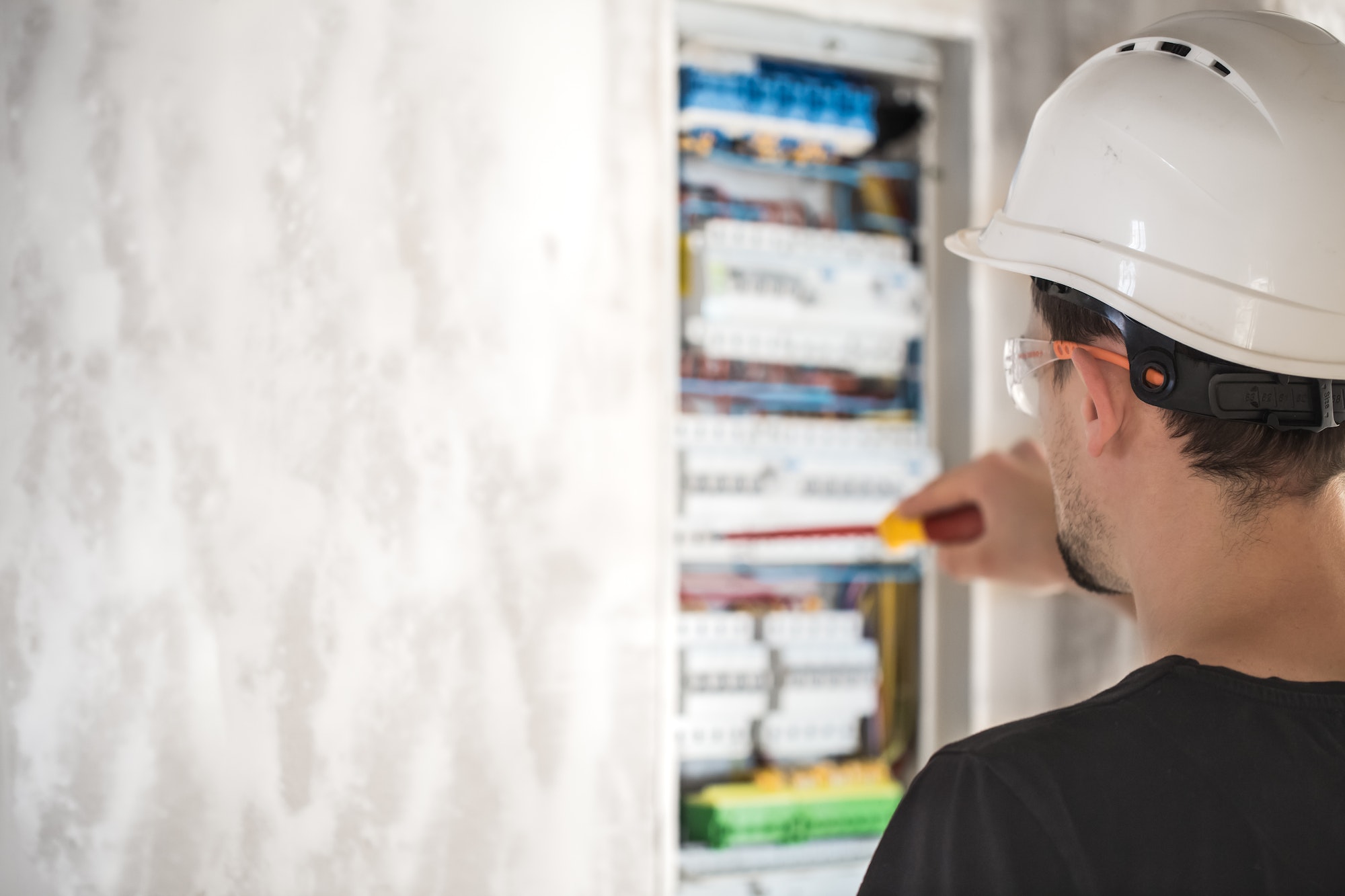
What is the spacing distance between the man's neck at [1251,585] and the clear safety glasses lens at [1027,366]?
19cm

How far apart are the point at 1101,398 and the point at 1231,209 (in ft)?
0.64

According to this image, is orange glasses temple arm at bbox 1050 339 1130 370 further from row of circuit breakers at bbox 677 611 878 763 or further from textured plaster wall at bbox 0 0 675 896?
row of circuit breakers at bbox 677 611 878 763

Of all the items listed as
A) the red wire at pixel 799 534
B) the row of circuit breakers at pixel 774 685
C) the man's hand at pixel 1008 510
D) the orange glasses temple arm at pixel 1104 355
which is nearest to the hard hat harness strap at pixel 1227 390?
the orange glasses temple arm at pixel 1104 355

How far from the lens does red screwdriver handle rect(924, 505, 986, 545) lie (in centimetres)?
152

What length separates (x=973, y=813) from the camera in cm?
80

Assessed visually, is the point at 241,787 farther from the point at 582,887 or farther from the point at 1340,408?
the point at 1340,408

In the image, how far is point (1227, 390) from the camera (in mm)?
904

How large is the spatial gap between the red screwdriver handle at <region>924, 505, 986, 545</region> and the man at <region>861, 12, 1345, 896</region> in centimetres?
41

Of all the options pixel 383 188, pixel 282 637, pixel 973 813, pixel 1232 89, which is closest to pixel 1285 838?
pixel 973 813

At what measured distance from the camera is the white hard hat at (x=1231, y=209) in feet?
2.98

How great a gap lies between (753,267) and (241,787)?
107cm

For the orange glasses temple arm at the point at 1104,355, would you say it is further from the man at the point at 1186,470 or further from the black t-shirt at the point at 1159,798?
the black t-shirt at the point at 1159,798

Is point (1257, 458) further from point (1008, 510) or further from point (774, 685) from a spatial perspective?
point (774, 685)

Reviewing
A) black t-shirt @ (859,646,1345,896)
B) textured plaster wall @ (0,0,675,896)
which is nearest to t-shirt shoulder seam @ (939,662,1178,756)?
black t-shirt @ (859,646,1345,896)
